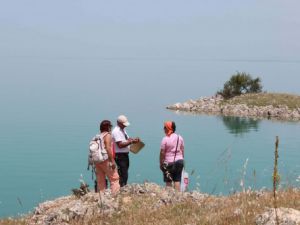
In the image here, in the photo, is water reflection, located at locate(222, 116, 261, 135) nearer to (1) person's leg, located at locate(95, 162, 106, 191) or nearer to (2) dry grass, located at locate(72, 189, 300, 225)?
(1) person's leg, located at locate(95, 162, 106, 191)

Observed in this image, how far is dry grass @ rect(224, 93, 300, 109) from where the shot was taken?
274 ft

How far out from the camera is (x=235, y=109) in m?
83.3

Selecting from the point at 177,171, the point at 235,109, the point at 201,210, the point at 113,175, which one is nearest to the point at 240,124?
the point at 235,109

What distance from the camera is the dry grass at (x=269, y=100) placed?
83.5 metres

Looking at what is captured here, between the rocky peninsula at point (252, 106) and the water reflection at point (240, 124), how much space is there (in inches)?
121

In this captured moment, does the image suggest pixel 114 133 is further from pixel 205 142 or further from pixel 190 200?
pixel 205 142

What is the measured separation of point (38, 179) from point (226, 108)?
166ft

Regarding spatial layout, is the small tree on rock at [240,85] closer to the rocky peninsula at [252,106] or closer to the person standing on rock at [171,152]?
the rocky peninsula at [252,106]

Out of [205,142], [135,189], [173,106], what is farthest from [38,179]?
[173,106]

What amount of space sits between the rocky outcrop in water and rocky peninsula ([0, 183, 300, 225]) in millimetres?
70228

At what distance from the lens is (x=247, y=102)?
85750 mm

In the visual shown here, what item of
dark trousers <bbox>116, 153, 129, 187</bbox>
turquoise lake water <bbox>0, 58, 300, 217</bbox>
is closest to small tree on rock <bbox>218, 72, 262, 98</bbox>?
turquoise lake water <bbox>0, 58, 300, 217</bbox>

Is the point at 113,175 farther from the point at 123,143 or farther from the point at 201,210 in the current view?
the point at 201,210

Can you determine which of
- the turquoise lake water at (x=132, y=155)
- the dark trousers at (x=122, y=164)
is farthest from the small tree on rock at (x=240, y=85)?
the dark trousers at (x=122, y=164)
